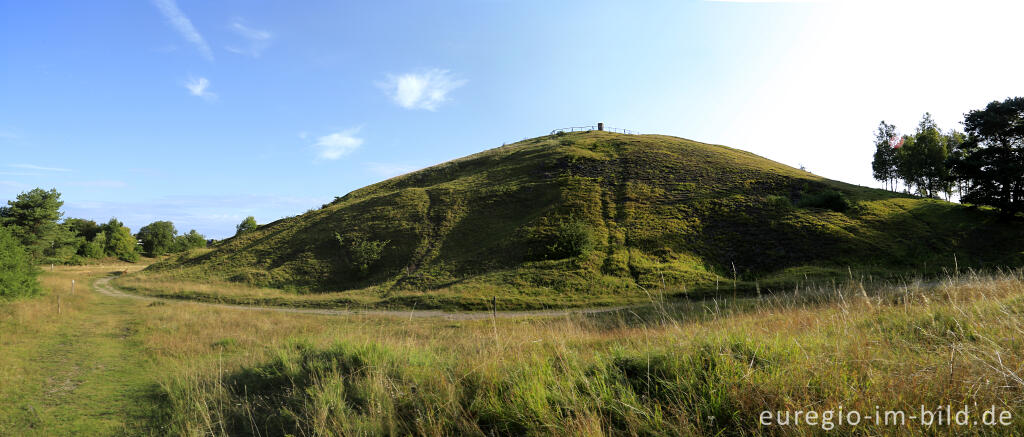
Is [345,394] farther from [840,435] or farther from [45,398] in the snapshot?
Result: [45,398]

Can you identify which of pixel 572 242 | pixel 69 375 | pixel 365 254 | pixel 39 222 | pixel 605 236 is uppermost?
pixel 39 222

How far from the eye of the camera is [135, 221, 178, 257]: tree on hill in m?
90.6

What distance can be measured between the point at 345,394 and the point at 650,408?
12.4 feet

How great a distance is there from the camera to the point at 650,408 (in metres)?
3.20

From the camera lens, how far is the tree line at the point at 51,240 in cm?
1805

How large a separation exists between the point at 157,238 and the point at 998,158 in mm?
137209

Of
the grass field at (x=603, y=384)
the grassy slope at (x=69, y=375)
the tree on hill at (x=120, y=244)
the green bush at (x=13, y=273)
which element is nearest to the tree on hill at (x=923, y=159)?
the grass field at (x=603, y=384)

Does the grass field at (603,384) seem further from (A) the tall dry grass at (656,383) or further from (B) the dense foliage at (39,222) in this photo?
(B) the dense foliage at (39,222)

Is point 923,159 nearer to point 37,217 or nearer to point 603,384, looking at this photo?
point 603,384

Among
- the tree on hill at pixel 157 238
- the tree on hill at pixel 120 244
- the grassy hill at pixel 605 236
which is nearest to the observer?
the grassy hill at pixel 605 236

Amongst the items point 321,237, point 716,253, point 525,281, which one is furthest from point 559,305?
point 321,237

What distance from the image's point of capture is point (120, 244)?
252 ft

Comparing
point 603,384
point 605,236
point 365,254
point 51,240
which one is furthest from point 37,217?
point 603,384

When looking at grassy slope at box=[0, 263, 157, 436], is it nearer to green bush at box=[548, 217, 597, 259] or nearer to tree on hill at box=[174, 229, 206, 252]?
green bush at box=[548, 217, 597, 259]
